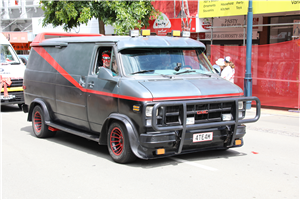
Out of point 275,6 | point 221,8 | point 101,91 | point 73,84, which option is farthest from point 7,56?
point 275,6

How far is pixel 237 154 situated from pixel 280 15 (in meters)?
11.8

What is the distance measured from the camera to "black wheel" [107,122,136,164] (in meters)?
5.91

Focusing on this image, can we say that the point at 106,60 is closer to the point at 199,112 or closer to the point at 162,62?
the point at 162,62

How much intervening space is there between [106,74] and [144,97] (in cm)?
107

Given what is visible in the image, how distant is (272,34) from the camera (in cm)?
1741

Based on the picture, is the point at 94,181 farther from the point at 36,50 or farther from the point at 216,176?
the point at 36,50

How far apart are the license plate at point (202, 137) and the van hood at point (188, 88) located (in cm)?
A: 60

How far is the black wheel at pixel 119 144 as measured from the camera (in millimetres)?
5906

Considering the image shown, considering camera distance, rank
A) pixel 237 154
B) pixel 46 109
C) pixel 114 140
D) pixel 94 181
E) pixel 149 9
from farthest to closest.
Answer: pixel 149 9
pixel 46 109
pixel 237 154
pixel 114 140
pixel 94 181

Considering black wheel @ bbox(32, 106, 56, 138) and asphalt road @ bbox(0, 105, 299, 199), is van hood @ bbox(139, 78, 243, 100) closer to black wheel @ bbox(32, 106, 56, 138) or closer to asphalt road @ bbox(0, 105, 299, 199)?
asphalt road @ bbox(0, 105, 299, 199)

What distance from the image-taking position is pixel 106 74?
20.7ft

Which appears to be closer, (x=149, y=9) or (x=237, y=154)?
(x=237, y=154)

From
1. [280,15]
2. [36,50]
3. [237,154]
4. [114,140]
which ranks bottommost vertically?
[237,154]

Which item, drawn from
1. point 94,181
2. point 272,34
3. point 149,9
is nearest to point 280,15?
point 272,34
